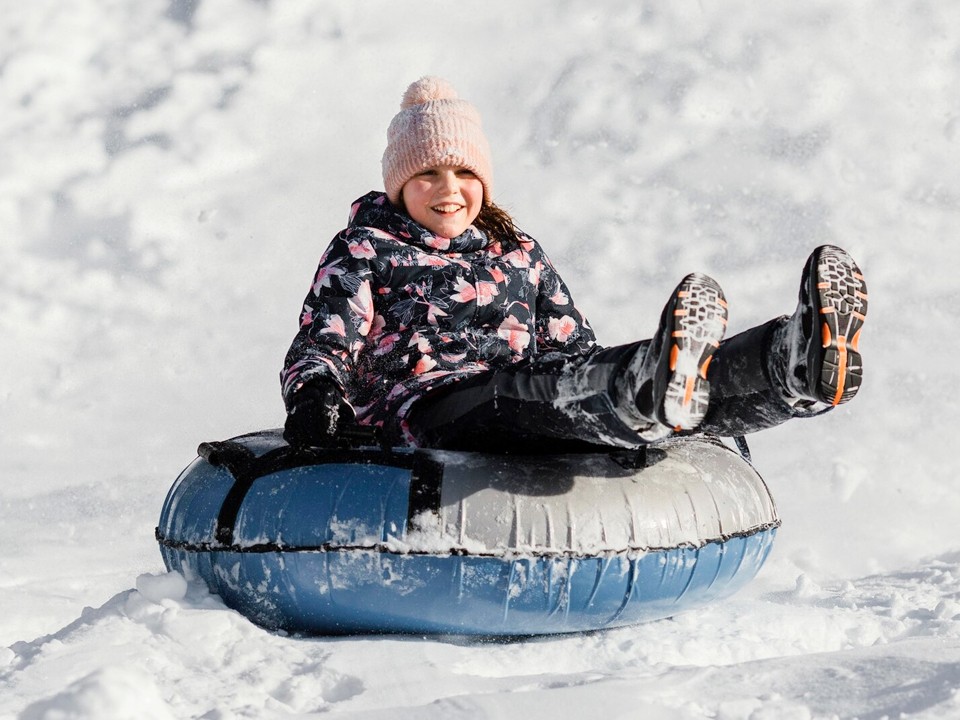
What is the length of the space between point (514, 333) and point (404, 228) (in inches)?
16.5

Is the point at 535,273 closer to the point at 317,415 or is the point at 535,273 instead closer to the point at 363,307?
the point at 363,307

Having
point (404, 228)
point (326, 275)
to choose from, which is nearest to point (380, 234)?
point (404, 228)

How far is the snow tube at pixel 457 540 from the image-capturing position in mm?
1957

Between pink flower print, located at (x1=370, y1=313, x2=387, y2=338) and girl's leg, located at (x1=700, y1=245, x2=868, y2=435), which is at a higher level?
pink flower print, located at (x1=370, y1=313, x2=387, y2=338)

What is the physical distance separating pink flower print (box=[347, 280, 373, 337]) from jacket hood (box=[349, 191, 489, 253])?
0.67ft

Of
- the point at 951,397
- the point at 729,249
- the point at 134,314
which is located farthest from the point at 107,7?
the point at 951,397

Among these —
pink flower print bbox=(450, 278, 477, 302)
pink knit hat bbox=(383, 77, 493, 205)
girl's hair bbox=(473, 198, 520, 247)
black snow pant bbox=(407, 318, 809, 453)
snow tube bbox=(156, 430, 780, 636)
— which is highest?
pink knit hat bbox=(383, 77, 493, 205)

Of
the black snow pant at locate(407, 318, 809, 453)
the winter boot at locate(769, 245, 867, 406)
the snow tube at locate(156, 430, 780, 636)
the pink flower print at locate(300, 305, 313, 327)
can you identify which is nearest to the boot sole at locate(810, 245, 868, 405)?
the winter boot at locate(769, 245, 867, 406)

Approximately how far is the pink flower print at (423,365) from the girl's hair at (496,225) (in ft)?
1.68

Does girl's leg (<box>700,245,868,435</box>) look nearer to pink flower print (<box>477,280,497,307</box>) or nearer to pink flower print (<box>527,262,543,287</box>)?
pink flower print (<box>477,280,497,307</box>)

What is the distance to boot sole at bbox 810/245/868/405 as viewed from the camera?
1.53 m

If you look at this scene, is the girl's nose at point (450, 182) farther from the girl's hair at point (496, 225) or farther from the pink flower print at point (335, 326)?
the pink flower print at point (335, 326)

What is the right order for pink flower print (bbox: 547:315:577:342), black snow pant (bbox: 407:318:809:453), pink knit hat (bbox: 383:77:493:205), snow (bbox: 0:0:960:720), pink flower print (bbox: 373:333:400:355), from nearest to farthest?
black snow pant (bbox: 407:318:809:453), pink flower print (bbox: 373:333:400:355), pink knit hat (bbox: 383:77:493:205), pink flower print (bbox: 547:315:577:342), snow (bbox: 0:0:960:720)

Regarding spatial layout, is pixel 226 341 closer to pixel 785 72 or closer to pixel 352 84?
pixel 352 84
